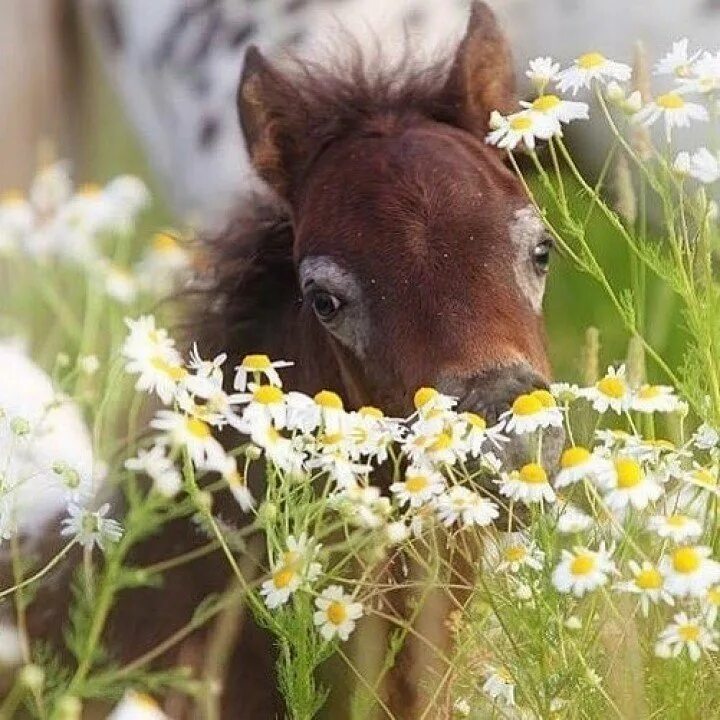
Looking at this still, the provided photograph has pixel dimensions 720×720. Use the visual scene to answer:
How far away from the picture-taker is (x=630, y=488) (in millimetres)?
1401

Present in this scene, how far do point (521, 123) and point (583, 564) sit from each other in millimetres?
442

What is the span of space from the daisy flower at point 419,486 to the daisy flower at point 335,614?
0.33 feet

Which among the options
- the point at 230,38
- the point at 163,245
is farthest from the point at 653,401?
the point at 230,38

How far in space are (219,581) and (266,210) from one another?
40 cm

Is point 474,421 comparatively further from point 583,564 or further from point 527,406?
point 583,564

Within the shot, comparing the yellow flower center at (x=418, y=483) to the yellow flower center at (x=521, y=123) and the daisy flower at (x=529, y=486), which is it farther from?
the yellow flower center at (x=521, y=123)

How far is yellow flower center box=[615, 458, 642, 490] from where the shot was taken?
1402 mm

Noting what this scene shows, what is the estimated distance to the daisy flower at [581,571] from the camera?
137 centimetres

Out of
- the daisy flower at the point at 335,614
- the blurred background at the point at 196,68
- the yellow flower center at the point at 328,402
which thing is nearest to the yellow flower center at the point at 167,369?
the yellow flower center at the point at 328,402

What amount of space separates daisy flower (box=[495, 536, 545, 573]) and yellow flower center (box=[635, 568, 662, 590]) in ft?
0.36

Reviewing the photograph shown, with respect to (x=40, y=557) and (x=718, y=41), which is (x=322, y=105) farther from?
(x=718, y=41)

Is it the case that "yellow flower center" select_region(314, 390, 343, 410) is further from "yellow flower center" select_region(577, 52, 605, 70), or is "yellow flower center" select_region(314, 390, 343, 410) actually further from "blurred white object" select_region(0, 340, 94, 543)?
"yellow flower center" select_region(577, 52, 605, 70)

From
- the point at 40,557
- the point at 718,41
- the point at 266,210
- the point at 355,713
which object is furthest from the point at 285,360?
the point at 718,41

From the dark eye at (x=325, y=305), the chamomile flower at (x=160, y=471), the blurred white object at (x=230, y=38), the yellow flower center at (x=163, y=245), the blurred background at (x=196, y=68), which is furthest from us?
the blurred white object at (x=230, y=38)
